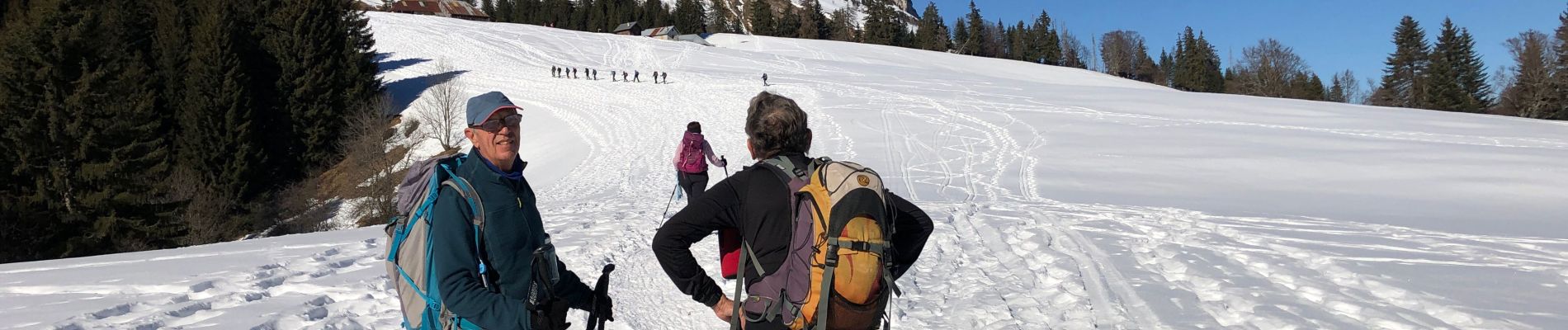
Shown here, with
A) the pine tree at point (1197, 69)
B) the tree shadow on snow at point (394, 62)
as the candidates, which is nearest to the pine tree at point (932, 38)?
the pine tree at point (1197, 69)

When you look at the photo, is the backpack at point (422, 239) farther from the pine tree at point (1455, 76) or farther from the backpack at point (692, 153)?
the pine tree at point (1455, 76)

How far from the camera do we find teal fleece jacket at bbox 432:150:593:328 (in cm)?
232

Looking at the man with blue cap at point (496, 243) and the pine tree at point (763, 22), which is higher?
the pine tree at point (763, 22)

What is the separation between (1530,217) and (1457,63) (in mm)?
56954

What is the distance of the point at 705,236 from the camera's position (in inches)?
93.2

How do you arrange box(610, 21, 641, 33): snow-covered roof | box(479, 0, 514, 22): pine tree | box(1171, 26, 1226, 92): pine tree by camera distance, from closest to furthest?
box(1171, 26, 1226, 92): pine tree, box(610, 21, 641, 33): snow-covered roof, box(479, 0, 514, 22): pine tree

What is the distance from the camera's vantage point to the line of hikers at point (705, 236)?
2355 millimetres

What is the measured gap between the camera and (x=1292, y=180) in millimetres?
15984

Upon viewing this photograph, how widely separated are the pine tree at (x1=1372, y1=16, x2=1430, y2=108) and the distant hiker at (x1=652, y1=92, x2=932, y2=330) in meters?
71.5

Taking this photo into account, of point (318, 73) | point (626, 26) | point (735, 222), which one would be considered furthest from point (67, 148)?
point (626, 26)

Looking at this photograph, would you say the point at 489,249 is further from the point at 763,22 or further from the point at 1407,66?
the point at 763,22

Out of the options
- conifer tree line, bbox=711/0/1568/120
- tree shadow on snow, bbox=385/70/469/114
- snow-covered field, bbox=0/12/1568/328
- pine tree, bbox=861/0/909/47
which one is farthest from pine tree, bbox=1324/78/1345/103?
tree shadow on snow, bbox=385/70/469/114

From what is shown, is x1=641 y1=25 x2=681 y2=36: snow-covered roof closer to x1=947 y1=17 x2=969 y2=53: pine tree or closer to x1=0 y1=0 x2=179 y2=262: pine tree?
x1=947 y1=17 x2=969 y2=53: pine tree

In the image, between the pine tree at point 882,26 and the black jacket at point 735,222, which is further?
the pine tree at point 882,26
